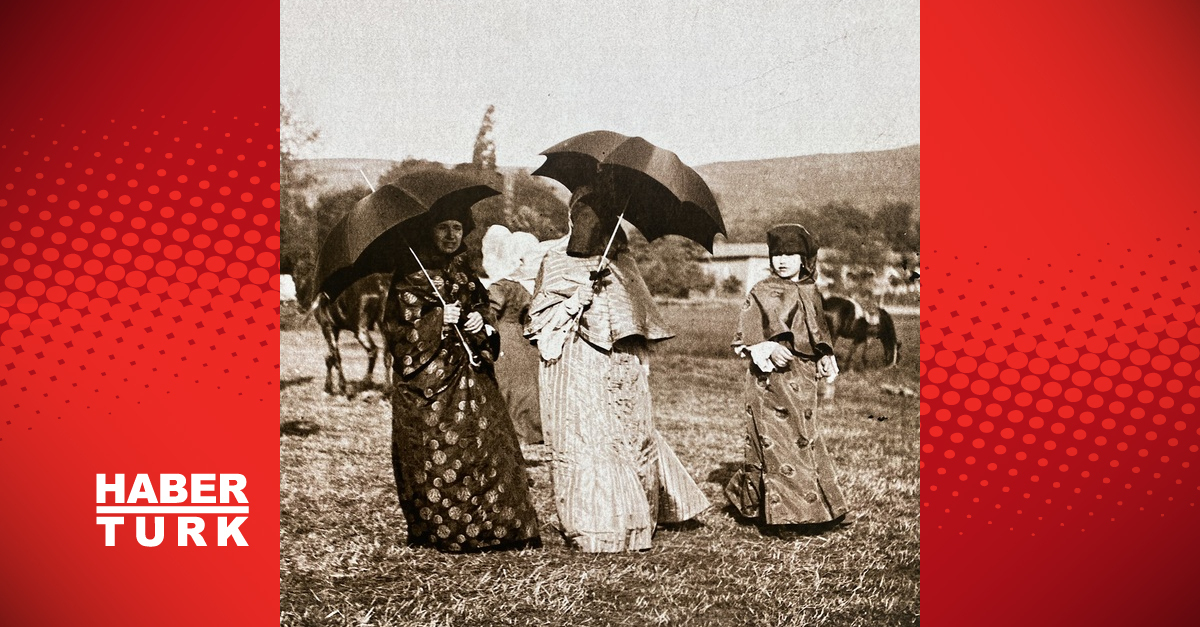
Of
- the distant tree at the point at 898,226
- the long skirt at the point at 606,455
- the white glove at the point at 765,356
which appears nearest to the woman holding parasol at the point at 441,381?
the long skirt at the point at 606,455

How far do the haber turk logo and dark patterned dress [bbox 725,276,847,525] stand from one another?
2.55m

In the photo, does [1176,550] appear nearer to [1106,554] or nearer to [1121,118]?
[1106,554]

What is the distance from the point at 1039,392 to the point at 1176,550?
1016mm

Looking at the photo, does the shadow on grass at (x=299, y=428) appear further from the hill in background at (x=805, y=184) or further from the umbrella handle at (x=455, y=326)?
the hill in background at (x=805, y=184)

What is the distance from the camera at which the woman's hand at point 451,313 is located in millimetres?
5152

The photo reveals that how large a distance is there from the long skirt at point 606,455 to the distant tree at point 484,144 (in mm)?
1011

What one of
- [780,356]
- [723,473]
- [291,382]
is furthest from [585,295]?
[291,382]

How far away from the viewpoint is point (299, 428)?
5277mm

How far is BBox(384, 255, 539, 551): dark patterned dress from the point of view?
5156 millimetres

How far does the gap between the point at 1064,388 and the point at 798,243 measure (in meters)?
1.51

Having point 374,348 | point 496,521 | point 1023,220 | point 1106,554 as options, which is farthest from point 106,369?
point 1106,554

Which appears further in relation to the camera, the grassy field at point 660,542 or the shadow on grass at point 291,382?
the shadow on grass at point 291,382

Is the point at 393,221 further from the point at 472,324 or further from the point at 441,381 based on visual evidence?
the point at 441,381

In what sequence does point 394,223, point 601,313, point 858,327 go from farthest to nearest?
point 858,327 → point 601,313 → point 394,223
